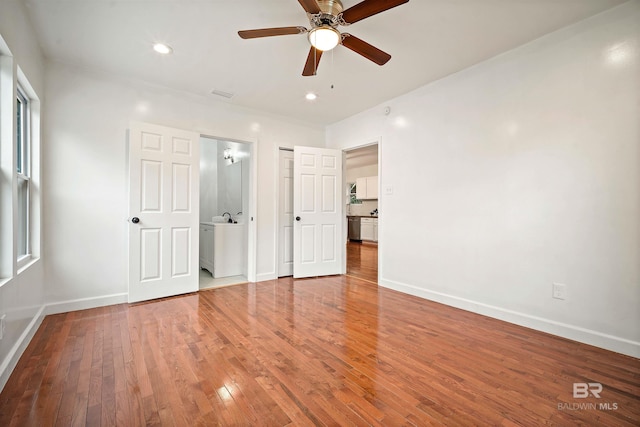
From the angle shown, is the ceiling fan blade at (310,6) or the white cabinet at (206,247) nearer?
the ceiling fan blade at (310,6)

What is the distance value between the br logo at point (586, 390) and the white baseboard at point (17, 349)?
3325 millimetres

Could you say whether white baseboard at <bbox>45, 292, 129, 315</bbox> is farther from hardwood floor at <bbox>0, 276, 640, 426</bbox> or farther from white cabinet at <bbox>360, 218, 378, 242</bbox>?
white cabinet at <bbox>360, 218, 378, 242</bbox>

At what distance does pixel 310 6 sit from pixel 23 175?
2775 millimetres

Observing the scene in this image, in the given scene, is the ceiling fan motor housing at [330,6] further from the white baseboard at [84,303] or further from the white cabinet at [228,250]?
the white baseboard at [84,303]

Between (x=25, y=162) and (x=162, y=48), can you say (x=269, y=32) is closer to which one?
(x=162, y=48)

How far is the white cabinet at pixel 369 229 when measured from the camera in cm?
890

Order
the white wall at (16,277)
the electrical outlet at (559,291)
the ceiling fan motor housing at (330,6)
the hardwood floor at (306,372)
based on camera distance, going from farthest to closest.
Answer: the electrical outlet at (559,291), the ceiling fan motor housing at (330,6), the white wall at (16,277), the hardwood floor at (306,372)

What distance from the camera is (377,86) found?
3486 millimetres

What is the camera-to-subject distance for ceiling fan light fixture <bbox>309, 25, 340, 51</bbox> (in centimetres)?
204

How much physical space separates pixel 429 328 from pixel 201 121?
11.9 feet

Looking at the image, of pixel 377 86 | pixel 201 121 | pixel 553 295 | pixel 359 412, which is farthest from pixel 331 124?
pixel 359 412

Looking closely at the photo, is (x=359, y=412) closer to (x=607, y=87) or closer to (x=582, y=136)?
(x=582, y=136)

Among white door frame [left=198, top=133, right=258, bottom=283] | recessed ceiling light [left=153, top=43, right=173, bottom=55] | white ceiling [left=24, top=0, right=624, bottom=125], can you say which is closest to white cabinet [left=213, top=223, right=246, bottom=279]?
white door frame [left=198, top=133, right=258, bottom=283]

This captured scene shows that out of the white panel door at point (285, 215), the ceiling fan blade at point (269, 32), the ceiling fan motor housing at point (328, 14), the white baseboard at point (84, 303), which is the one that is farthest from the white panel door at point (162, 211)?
the ceiling fan motor housing at point (328, 14)
